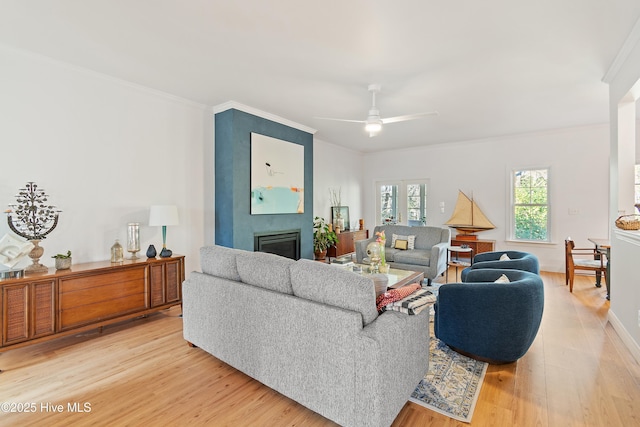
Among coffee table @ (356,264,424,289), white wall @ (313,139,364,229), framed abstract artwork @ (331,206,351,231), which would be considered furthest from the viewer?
framed abstract artwork @ (331,206,351,231)

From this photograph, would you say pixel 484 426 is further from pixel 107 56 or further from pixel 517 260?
pixel 107 56

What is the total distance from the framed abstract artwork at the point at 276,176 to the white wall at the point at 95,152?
→ 85cm

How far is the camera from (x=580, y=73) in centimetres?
342

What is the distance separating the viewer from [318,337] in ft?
6.01

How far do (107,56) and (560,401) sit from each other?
4.77 m

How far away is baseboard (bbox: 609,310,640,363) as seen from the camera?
2.59m

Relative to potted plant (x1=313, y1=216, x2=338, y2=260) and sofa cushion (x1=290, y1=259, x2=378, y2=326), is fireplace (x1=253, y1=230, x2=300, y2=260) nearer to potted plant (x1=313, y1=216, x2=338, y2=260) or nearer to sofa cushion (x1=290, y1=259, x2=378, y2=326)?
potted plant (x1=313, y1=216, x2=338, y2=260)

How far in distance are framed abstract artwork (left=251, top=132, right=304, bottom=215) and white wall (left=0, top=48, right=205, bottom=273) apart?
33.4 inches

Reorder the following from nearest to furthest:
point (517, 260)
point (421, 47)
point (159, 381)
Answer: point (159, 381) → point (421, 47) → point (517, 260)

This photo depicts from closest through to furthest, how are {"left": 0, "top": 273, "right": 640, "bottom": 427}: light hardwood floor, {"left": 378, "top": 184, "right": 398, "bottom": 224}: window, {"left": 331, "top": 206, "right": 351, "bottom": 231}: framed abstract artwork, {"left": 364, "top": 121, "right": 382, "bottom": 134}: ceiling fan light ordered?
{"left": 0, "top": 273, "right": 640, "bottom": 427}: light hardwood floor → {"left": 364, "top": 121, "right": 382, "bottom": 134}: ceiling fan light → {"left": 331, "top": 206, "right": 351, "bottom": 231}: framed abstract artwork → {"left": 378, "top": 184, "right": 398, "bottom": 224}: window

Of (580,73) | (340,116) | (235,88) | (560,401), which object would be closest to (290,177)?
(340,116)

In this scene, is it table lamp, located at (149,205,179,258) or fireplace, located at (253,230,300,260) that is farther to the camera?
fireplace, located at (253,230,300,260)

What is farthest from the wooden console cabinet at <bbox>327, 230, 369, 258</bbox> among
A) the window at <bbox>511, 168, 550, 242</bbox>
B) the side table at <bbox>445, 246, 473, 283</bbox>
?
the window at <bbox>511, 168, 550, 242</bbox>

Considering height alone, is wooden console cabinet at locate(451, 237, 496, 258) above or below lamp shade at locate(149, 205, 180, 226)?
below
